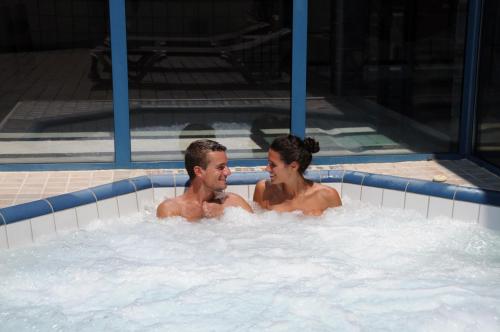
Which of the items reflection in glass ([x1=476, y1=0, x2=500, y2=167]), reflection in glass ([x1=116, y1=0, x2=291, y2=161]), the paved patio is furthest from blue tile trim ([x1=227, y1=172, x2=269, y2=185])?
reflection in glass ([x1=476, y1=0, x2=500, y2=167])

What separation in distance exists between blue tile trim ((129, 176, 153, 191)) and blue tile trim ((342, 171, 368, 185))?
1406mm

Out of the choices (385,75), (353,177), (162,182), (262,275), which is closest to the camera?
(262,275)

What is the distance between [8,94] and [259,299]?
12.3 ft

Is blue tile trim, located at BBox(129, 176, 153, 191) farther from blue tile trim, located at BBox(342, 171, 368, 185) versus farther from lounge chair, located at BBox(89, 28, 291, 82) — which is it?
lounge chair, located at BBox(89, 28, 291, 82)

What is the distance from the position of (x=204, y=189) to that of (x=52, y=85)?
99.3 inches

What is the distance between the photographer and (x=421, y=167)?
7207 millimetres

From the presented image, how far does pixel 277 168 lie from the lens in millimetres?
5004

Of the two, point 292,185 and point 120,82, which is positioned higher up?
point 120,82

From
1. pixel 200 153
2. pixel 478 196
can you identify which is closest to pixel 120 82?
pixel 200 153

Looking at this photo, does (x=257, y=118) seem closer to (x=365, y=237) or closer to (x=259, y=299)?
(x=365, y=237)

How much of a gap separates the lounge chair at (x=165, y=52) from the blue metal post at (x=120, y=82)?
0.22 ft

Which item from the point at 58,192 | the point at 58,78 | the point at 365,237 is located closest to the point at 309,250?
the point at 365,237

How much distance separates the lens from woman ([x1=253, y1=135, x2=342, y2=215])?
16.3ft

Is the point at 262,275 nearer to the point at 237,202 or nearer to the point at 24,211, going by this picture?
the point at 237,202
